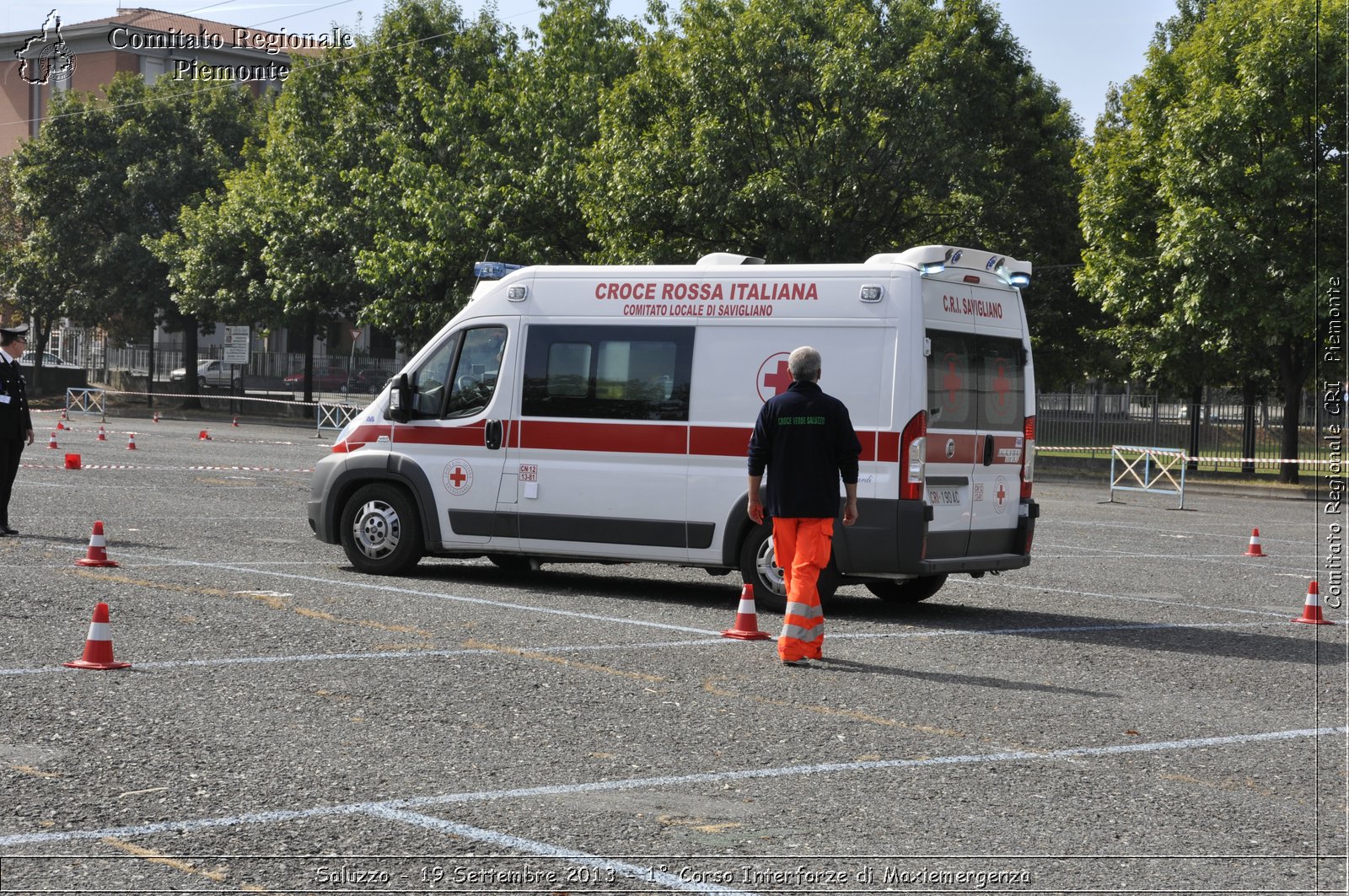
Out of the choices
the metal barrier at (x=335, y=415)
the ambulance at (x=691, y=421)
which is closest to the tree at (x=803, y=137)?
the metal barrier at (x=335, y=415)

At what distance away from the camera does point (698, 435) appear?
1152 centimetres

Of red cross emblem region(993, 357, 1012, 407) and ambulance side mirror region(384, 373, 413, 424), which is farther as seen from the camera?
ambulance side mirror region(384, 373, 413, 424)

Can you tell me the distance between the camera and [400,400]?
41.2ft

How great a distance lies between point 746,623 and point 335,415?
123 ft

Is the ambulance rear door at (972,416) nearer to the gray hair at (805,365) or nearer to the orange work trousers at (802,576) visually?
the gray hair at (805,365)

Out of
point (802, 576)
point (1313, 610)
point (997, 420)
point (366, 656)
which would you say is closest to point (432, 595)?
point (366, 656)

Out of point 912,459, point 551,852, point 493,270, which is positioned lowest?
point 551,852

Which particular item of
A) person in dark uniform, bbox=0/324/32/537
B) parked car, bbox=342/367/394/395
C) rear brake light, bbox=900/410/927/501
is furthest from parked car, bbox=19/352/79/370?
rear brake light, bbox=900/410/927/501

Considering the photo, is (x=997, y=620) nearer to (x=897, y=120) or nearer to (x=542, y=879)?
(x=542, y=879)

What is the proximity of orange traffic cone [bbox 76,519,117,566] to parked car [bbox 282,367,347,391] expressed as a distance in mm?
53607

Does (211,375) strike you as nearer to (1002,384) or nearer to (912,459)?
(1002,384)

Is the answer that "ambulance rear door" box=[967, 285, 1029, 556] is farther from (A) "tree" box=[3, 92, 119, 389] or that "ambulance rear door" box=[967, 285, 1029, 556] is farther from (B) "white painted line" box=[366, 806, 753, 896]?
(A) "tree" box=[3, 92, 119, 389]

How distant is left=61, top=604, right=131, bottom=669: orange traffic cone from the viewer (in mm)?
7965

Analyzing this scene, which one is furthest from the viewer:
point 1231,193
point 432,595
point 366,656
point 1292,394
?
point 1292,394
